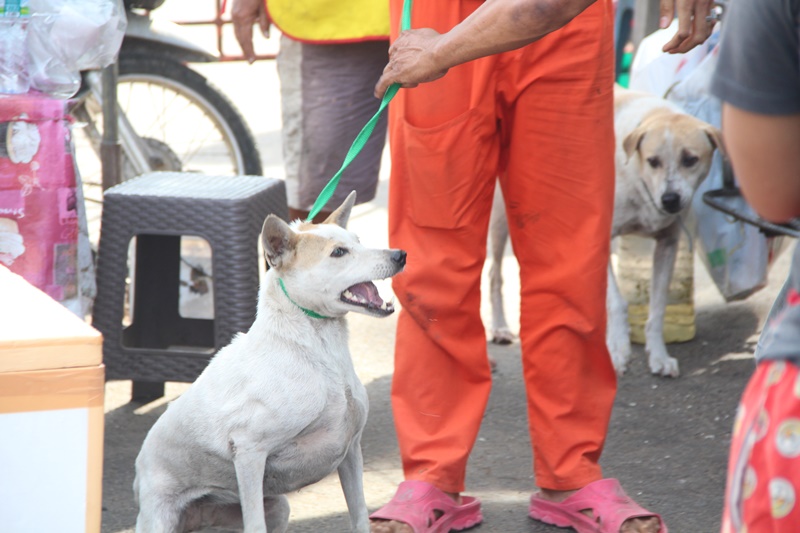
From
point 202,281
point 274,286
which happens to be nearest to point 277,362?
point 274,286

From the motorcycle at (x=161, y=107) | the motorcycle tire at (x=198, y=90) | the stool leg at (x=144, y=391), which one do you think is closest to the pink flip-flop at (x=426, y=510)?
the stool leg at (x=144, y=391)

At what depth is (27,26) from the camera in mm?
2961

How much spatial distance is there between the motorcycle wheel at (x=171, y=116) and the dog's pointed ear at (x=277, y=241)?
2.16 metres

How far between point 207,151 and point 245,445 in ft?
9.74

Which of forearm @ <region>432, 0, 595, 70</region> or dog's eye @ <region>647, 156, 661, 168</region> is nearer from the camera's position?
forearm @ <region>432, 0, 595, 70</region>

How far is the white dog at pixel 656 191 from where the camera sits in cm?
391

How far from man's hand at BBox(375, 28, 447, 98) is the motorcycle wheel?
221 cm

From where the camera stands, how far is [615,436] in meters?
3.31

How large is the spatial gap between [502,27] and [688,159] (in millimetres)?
2056

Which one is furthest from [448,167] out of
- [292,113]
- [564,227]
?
[292,113]

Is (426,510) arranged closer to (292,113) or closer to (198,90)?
(292,113)

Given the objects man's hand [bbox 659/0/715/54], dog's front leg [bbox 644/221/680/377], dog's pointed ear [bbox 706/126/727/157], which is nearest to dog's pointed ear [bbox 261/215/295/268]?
man's hand [bbox 659/0/715/54]

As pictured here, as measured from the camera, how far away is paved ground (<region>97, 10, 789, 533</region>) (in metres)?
2.80

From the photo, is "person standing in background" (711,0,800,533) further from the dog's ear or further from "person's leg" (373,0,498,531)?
the dog's ear
